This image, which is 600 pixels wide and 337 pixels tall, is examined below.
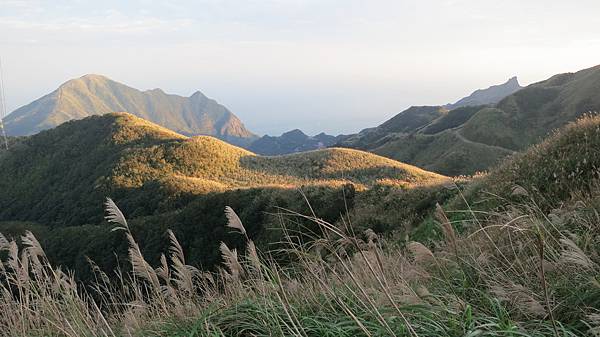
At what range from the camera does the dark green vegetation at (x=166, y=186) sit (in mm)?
24344

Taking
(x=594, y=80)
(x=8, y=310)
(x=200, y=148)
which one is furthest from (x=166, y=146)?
(x=594, y=80)

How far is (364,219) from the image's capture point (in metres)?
17.7

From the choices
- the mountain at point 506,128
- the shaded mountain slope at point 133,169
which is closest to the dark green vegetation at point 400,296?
the shaded mountain slope at point 133,169

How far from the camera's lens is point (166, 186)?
4591cm

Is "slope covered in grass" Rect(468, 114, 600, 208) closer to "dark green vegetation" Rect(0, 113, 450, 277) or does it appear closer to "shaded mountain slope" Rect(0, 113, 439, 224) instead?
"dark green vegetation" Rect(0, 113, 450, 277)

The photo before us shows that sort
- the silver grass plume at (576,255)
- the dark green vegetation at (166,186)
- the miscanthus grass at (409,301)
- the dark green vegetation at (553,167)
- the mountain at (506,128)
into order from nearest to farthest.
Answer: the silver grass plume at (576,255)
the miscanthus grass at (409,301)
the dark green vegetation at (553,167)
the dark green vegetation at (166,186)
the mountain at (506,128)

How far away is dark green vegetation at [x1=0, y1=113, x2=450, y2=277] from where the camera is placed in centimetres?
2434

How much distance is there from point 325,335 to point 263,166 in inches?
2267

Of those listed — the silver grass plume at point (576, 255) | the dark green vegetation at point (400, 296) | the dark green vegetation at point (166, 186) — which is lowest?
the dark green vegetation at point (166, 186)

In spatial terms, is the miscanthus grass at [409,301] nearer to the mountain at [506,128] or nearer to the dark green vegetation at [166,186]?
the dark green vegetation at [166,186]

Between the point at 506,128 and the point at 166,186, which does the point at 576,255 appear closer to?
the point at 166,186

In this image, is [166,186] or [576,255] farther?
[166,186]

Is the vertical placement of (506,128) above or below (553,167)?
below

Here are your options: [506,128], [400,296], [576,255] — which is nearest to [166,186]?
[400,296]
